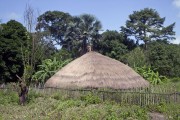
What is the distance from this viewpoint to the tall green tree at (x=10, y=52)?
22203 mm

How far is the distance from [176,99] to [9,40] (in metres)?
13.7

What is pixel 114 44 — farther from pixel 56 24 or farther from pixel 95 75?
pixel 95 75

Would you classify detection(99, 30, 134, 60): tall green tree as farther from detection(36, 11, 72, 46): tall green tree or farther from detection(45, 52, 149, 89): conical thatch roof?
detection(45, 52, 149, 89): conical thatch roof

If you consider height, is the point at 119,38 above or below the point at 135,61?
above

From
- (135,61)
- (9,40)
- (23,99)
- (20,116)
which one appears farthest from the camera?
(135,61)

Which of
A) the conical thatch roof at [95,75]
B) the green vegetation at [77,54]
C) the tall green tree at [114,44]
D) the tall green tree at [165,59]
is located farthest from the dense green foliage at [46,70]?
the tall green tree at [114,44]

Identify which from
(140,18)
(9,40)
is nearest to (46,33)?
(140,18)

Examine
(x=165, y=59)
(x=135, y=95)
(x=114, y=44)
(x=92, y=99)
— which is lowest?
(x=92, y=99)

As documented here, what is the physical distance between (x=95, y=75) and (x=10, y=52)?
8761 mm

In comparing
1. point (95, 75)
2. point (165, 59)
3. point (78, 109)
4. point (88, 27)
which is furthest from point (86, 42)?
point (78, 109)

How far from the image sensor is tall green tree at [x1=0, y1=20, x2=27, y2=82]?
874 inches

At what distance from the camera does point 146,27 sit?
1544 inches

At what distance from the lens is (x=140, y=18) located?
131 ft

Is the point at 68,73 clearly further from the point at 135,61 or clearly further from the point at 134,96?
the point at 135,61
